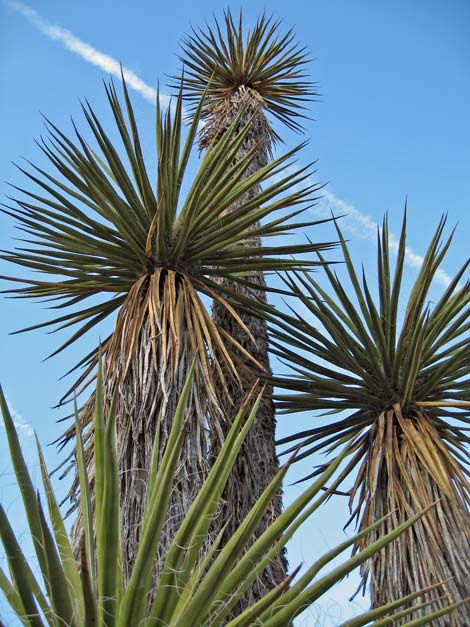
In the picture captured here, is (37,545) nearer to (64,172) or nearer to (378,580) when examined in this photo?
(378,580)

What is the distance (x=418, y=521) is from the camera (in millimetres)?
4172

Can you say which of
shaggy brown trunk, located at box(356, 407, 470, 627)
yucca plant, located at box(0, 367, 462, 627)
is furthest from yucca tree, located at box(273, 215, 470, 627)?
yucca plant, located at box(0, 367, 462, 627)

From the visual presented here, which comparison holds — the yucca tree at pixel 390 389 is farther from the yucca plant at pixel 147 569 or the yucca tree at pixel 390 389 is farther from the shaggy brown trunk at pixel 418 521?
the yucca plant at pixel 147 569

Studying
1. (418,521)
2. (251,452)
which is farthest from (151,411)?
(418,521)

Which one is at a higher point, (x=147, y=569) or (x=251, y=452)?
(x=251, y=452)

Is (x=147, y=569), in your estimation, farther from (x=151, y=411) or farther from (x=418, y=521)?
(x=418, y=521)

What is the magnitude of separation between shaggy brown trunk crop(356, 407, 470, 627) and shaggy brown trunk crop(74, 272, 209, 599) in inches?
50.4

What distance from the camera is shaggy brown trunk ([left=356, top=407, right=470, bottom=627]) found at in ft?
13.0

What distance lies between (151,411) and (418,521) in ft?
5.70

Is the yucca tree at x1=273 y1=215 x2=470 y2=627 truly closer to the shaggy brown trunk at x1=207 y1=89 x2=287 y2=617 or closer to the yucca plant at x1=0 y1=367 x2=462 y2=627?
the shaggy brown trunk at x1=207 y1=89 x2=287 y2=617

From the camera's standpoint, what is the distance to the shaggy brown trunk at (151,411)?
3.34 m

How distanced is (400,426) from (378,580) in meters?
1.06

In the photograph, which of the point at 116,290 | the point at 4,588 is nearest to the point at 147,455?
the point at 116,290

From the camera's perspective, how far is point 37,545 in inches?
75.9
